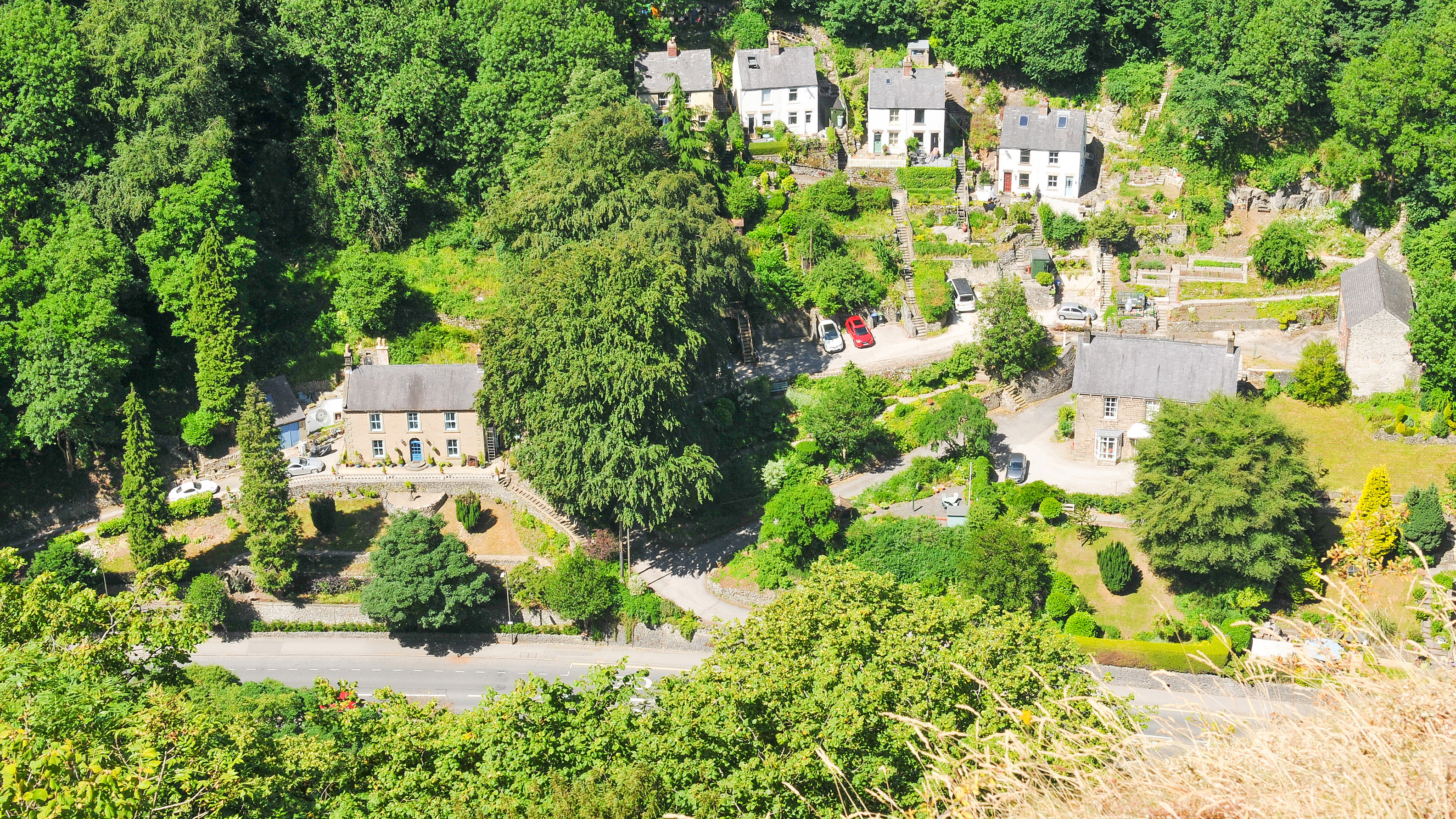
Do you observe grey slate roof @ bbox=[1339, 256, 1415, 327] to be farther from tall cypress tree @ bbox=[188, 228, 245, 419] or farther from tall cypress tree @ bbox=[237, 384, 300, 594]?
tall cypress tree @ bbox=[188, 228, 245, 419]

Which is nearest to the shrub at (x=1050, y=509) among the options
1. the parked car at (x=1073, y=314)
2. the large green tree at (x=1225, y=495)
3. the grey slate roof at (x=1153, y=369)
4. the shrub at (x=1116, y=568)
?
the shrub at (x=1116, y=568)

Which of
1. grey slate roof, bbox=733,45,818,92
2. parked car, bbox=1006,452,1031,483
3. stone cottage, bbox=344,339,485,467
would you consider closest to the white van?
parked car, bbox=1006,452,1031,483

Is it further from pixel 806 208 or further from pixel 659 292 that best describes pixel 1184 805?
pixel 806 208

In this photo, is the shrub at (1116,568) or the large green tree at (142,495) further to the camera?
the large green tree at (142,495)

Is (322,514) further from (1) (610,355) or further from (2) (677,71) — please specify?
(2) (677,71)

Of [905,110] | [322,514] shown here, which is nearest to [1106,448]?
[905,110]

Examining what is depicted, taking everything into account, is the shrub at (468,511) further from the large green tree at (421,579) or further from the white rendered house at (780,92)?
the white rendered house at (780,92)
